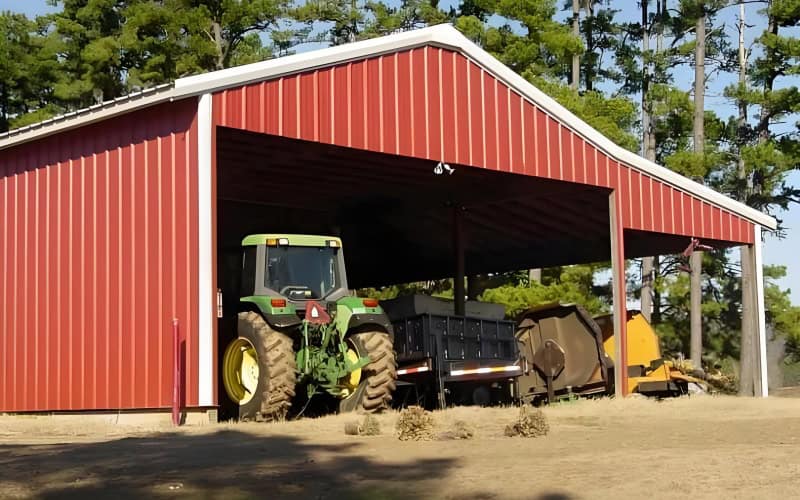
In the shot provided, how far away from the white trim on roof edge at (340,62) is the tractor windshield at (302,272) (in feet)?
8.39

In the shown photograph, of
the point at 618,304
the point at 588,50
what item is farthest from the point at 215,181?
the point at 588,50

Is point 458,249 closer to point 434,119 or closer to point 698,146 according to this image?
point 434,119

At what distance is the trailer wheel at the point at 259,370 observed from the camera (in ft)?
46.5

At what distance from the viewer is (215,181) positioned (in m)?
14.8

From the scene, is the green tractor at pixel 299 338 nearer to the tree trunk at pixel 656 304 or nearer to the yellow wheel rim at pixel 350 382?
the yellow wheel rim at pixel 350 382

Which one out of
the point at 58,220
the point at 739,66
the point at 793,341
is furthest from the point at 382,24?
the point at 58,220

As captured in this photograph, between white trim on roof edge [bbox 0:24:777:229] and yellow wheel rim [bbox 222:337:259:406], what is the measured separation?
3.46 m

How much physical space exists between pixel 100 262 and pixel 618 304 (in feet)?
31.6

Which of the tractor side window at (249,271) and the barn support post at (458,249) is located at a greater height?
the barn support post at (458,249)

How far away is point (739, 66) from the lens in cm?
4562

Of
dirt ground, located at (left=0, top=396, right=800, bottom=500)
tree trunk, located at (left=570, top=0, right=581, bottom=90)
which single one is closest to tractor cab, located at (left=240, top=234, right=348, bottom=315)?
dirt ground, located at (left=0, top=396, right=800, bottom=500)

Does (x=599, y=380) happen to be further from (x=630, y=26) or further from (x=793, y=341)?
(x=630, y=26)

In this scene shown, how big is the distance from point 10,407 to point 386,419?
6.86 meters

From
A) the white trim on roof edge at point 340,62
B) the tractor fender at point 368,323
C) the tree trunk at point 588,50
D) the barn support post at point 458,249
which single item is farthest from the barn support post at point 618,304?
the tree trunk at point 588,50
